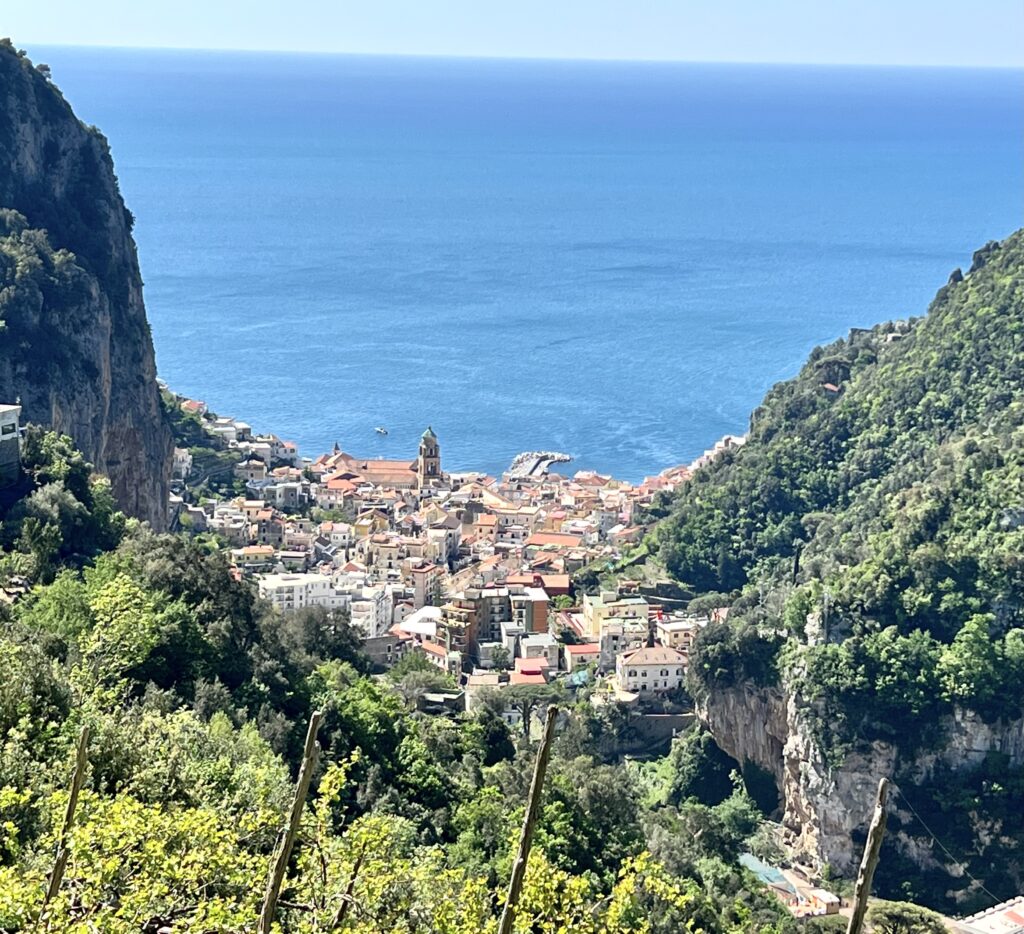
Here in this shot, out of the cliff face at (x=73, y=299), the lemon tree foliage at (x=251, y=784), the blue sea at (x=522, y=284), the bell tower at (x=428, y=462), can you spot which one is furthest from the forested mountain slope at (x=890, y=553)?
the cliff face at (x=73, y=299)

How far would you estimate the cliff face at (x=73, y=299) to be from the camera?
141ft

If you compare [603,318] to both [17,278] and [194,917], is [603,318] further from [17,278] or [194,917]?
[194,917]

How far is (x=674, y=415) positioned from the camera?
273 feet

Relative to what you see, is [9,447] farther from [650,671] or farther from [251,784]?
[650,671]

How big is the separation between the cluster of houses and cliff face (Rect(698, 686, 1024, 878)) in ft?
15.0

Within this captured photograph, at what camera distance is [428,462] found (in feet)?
216

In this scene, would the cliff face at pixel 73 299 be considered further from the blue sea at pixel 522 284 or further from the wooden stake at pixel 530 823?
the wooden stake at pixel 530 823

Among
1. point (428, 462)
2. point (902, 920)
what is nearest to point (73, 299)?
point (428, 462)

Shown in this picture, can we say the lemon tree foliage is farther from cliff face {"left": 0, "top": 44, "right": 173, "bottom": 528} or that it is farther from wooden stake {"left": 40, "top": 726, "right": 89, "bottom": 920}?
cliff face {"left": 0, "top": 44, "right": 173, "bottom": 528}

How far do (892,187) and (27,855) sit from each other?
16583 centimetres

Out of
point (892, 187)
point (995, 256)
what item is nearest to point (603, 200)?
point (892, 187)

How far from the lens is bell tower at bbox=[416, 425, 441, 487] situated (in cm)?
6569

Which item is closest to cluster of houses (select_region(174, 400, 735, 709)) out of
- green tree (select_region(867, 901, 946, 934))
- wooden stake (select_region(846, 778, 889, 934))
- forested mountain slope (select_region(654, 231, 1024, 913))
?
forested mountain slope (select_region(654, 231, 1024, 913))

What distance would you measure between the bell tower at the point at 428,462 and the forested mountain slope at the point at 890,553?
10.4 metres
